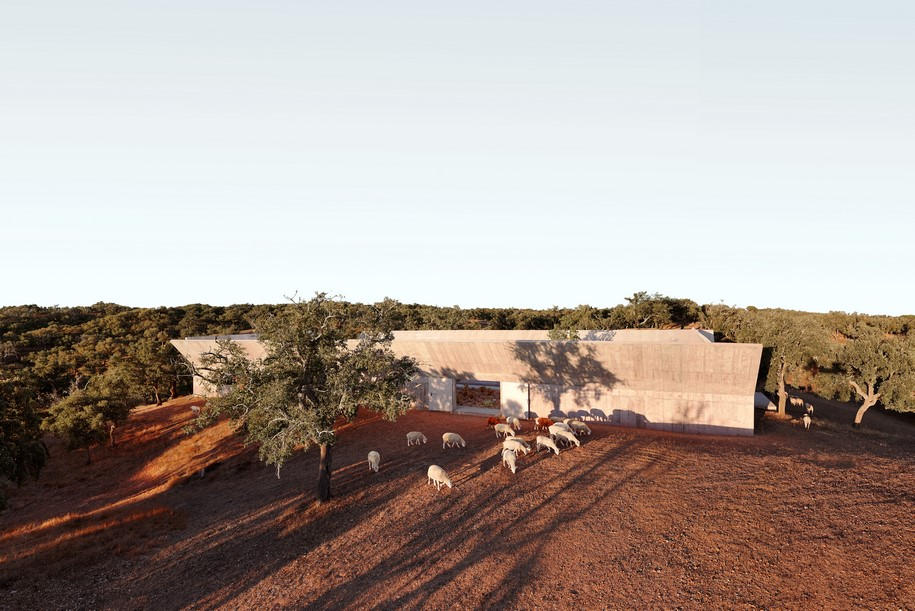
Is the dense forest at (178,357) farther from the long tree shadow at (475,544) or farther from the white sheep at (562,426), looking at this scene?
the white sheep at (562,426)

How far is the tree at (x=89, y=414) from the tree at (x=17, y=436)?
31.7ft

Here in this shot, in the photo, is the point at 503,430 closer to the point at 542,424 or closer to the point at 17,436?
the point at 542,424

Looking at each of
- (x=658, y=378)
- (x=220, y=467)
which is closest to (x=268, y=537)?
(x=220, y=467)

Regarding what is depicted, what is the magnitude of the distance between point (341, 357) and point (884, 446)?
106ft

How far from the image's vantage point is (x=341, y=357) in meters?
18.4

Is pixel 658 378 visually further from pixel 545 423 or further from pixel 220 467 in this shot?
pixel 220 467

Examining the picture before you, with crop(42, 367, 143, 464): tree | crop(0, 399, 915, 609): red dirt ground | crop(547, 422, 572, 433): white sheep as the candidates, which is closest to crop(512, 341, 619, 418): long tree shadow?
crop(0, 399, 915, 609): red dirt ground

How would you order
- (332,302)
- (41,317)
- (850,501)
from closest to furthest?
1. (850,501)
2. (332,302)
3. (41,317)

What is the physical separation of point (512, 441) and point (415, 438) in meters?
7.71

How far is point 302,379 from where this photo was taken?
60.9 feet

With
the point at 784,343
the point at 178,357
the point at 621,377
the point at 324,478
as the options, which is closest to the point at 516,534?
the point at 324,478

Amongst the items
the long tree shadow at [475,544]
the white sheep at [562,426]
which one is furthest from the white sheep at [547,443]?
the long tree shadow at [475,544]

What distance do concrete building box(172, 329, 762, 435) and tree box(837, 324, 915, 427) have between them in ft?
44.8

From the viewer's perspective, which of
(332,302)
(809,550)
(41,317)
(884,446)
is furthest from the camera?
(41,317)
